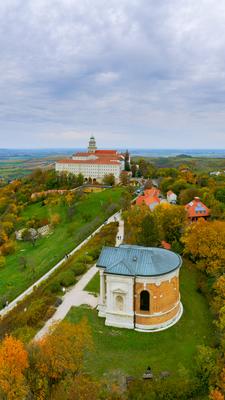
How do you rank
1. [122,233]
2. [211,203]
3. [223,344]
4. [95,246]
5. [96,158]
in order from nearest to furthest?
[223,344] < [95,246] < [122,233] < [211,203] < [96,158]

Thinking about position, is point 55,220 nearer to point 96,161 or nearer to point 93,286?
point 93,286

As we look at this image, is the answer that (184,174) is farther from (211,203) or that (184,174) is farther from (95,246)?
(95,246)

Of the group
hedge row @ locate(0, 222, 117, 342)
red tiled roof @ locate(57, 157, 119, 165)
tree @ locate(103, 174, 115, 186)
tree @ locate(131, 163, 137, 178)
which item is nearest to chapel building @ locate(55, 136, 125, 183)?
red tiled roof @ locate(57, 157, 119, 165)

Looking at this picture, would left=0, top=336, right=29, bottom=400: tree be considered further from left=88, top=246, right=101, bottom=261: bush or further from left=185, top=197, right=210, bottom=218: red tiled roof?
left=185, top=197, right=210, bottom=218: red tiled roof

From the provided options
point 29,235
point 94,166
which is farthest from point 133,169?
point 29,235

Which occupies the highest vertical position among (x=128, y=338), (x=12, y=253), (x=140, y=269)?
(x=140, y=269)

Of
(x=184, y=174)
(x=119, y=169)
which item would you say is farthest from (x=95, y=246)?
(x=119, y=169)
